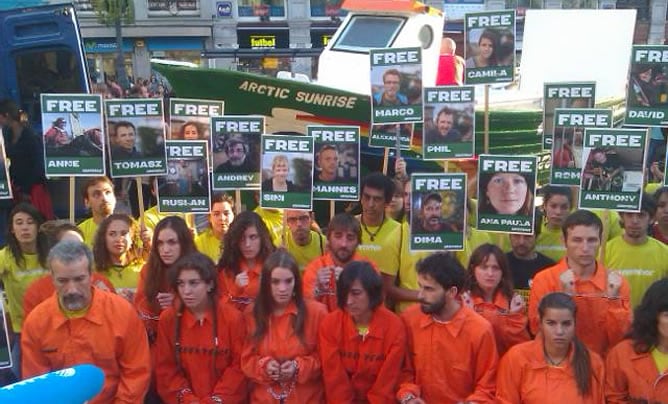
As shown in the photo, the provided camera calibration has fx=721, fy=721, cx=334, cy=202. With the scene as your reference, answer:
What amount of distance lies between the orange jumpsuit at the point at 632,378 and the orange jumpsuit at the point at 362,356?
0.99m

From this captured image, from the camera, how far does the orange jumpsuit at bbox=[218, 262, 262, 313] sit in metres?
4.23

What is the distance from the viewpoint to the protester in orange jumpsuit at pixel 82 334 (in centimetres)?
341

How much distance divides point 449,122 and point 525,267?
1.23 meters

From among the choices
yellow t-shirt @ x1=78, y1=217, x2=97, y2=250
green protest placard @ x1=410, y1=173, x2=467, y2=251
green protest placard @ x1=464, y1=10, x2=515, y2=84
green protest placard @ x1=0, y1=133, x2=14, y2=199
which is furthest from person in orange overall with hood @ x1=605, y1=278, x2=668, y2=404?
green protest placard @ x1=0, y1=133, x2=14, y2=199

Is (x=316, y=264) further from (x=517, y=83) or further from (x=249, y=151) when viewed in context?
(x=517, y=83)

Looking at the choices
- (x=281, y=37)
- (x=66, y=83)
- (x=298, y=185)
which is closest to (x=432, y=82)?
(x=66, y=83)

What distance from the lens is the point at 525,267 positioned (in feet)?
14.5

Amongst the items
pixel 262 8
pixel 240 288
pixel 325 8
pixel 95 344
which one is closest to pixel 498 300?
pixel 240 288

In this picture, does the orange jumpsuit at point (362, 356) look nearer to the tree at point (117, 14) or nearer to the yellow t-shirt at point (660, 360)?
the yellow t-shirt at point (660, 360)

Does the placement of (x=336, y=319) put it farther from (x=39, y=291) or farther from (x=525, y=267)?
(x=39, y=291)

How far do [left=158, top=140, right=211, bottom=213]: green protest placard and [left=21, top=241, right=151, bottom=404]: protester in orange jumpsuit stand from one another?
1443mm

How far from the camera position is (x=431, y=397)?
3564 mm

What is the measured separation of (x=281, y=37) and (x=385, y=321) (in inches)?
996

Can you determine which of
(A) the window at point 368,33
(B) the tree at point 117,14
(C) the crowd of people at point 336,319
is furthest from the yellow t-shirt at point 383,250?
(B) the tree at point 117,14
